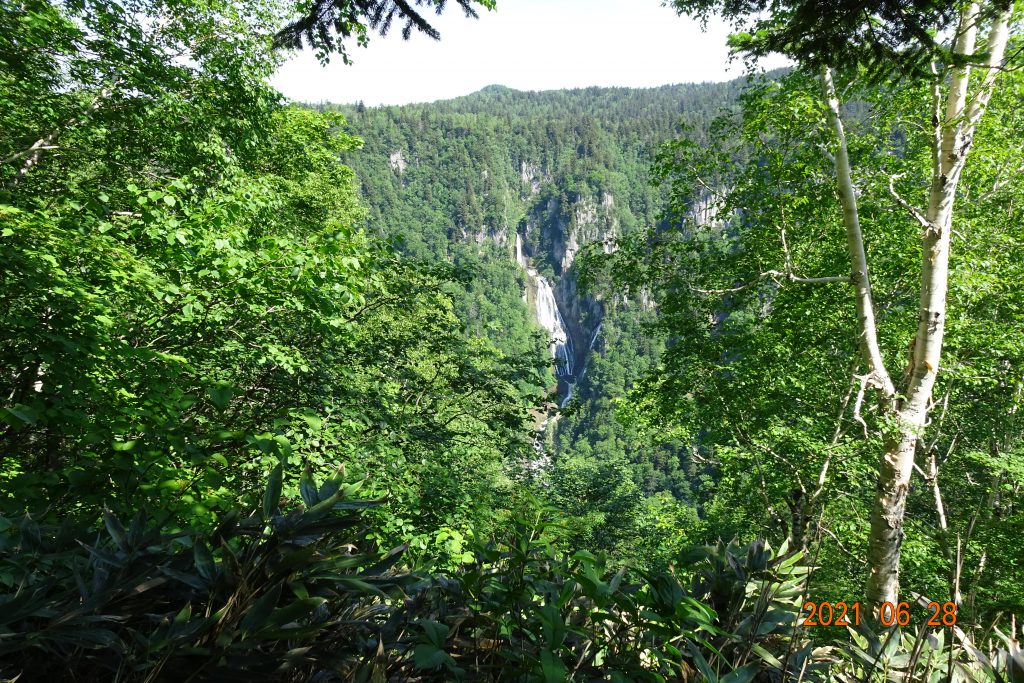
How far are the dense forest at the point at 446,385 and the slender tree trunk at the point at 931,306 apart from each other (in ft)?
0.11

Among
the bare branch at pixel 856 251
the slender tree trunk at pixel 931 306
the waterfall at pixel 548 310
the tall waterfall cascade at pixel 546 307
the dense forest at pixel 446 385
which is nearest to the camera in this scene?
the dense forest at pixel 446 385

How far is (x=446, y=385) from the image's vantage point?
819 centimetres

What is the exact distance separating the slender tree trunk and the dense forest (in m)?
0.03

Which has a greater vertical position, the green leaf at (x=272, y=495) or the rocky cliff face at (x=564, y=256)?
the green leaf at (x=272, y=495)

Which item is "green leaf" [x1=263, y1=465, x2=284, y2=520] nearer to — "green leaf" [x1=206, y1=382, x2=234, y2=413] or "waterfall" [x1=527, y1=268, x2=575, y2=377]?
"green leaf" [x1=206, y1=382, x2=234, y2=413]

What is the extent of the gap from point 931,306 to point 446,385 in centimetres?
617

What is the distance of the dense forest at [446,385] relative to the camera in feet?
5.05

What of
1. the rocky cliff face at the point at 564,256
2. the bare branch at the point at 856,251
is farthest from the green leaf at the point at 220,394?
→ the rocky cliff face at the point at 564,256

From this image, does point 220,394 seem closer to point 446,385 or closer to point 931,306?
point 446,385

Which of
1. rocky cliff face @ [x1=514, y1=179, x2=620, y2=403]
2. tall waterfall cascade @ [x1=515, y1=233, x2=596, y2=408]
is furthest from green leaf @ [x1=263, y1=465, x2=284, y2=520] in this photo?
tall waterfall cascade @ [x1=515, y1=233, x2=596, y2=408]

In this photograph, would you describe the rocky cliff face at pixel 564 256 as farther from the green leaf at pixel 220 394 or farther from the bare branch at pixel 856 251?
the green leaf at pixel 220 394

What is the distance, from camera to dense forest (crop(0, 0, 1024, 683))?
5.05 ft
